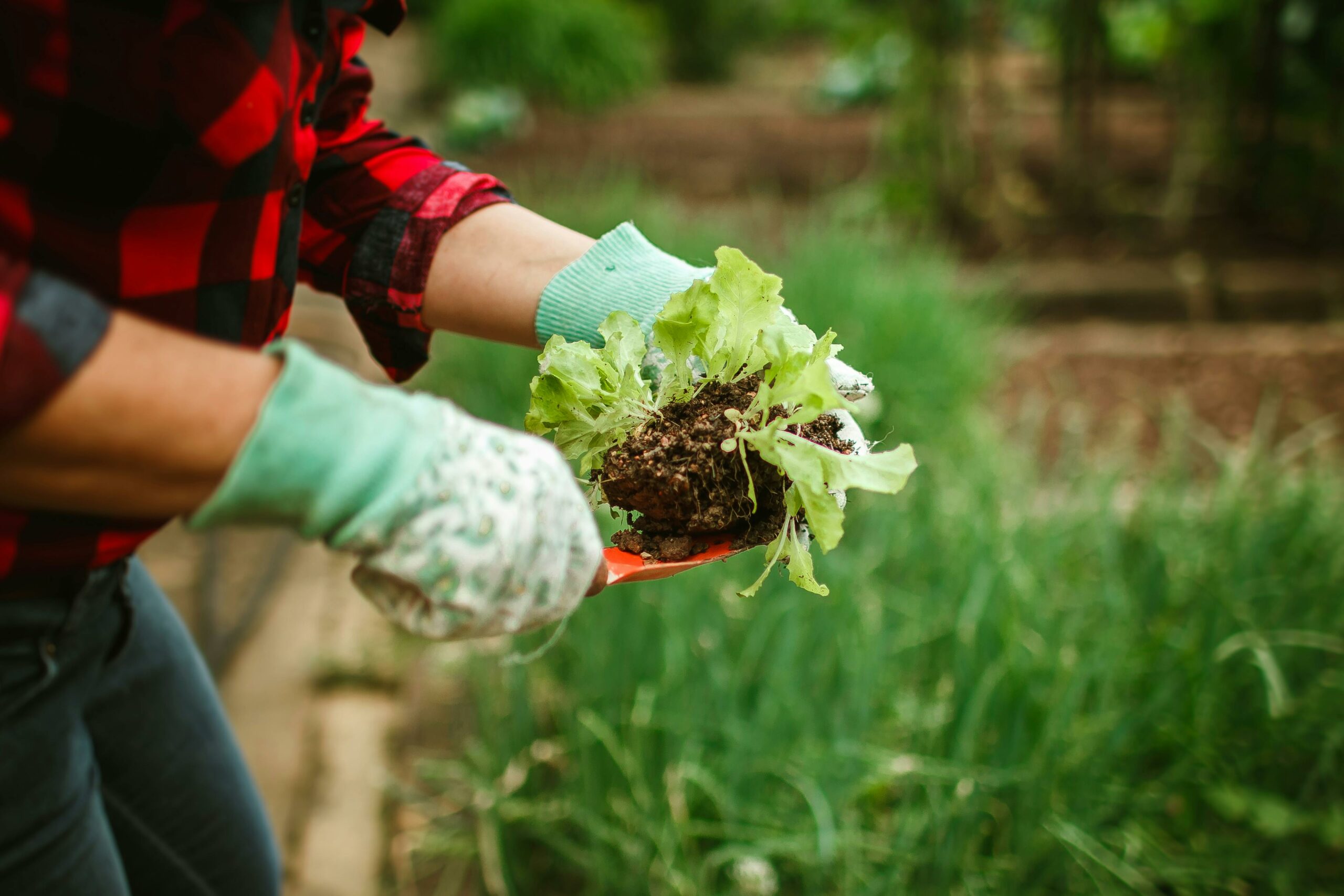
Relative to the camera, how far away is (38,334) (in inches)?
20.7

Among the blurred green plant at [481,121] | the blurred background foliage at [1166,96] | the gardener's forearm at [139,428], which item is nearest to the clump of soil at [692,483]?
the gardener's forearm at [139,428]

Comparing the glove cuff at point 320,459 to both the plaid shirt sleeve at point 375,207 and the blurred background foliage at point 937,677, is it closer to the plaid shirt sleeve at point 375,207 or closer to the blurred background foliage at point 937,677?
the plaid shirt sleeve at point 375,207

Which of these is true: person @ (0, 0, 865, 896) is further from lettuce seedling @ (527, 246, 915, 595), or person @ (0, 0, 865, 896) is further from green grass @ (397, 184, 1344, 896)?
green grass @ (397, 184, 1344, 896)

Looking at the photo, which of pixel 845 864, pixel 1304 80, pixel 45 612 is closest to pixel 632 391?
pixel 45 612

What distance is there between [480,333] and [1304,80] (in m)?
4.52

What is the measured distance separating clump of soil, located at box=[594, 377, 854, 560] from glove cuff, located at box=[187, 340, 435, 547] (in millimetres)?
350

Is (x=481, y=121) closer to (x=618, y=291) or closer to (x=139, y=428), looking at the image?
(x=618, y=291)

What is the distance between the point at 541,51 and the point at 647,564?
6704 millimetres

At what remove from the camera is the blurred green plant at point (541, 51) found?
6891mm

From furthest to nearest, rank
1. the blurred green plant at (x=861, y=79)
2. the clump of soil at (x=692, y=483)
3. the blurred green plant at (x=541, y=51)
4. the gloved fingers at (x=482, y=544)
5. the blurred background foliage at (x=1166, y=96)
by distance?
the blurred green plant at (x=541, y=51) < the blurred green plant at (x=861, y=79) < the blurred background foliage at (x=1166, y=96) < the clump of soil at (x=692, y=483) < the gloved fingers at (x=482, y=544)

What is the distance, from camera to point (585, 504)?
76cm

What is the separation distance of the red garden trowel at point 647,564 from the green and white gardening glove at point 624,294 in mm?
136

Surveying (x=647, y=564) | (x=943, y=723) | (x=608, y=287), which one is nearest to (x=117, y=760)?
(x=647, y=564)

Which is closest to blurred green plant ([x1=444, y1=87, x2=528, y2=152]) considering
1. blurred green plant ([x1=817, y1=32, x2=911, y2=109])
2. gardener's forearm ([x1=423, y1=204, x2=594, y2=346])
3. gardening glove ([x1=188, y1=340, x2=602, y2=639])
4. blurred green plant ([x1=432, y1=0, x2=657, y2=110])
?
blurred green plant ([x1=432, y1=0, x2=657, y2=110])
